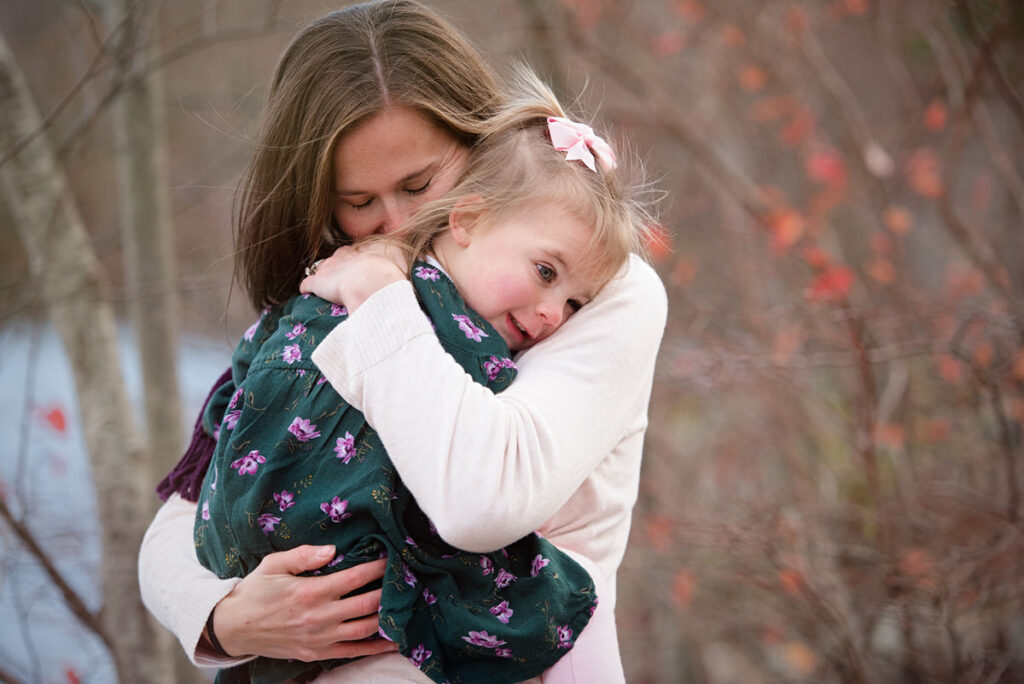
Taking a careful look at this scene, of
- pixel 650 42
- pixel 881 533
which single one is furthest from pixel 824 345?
pixel 650 42

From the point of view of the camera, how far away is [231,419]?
62.4 inches

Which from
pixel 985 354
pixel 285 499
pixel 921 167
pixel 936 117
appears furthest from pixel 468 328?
pixel 921 167

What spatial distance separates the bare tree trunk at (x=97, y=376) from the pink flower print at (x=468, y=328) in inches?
69.1

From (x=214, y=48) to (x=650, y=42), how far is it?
10.5 feet

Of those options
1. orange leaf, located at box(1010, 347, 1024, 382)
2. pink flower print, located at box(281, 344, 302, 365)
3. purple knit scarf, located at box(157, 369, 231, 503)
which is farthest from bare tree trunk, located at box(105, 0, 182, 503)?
orange leaf, located at box(1010, 347, 1024, 382)

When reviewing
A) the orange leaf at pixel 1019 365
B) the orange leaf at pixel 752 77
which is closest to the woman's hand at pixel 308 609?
the orange leaf at pixel 1019 365

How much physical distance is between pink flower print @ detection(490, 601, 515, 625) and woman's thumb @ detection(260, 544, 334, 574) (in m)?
0.28

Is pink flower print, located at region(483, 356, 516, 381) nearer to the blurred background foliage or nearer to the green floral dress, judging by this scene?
the green floral dress

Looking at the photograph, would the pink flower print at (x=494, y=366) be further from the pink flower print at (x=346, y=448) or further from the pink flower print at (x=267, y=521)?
the pink flower print at (x=267, y=521)

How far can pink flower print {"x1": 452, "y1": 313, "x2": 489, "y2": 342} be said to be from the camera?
1.47m

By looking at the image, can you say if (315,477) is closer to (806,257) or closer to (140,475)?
(140,475)

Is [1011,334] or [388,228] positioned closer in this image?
[388,228]

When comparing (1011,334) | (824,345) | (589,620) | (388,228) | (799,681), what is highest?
(388,228)

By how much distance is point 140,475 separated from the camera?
294 cm
